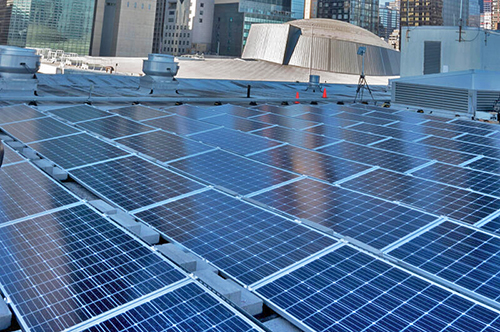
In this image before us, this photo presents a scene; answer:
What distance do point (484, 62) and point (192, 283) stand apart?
→ 1593 inches

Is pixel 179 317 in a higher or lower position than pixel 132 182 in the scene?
lower

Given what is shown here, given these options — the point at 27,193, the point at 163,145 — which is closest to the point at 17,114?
the point at 163,145

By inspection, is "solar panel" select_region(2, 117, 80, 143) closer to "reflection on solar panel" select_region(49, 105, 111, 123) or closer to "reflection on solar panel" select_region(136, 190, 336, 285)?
"reflection on solar panel" select_region(49, 105, 111, 123)

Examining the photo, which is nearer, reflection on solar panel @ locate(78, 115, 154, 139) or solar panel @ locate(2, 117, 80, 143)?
solar panel @ locate(2, 117, 80, 143)

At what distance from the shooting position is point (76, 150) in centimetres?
1260

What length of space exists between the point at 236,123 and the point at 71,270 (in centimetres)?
1200

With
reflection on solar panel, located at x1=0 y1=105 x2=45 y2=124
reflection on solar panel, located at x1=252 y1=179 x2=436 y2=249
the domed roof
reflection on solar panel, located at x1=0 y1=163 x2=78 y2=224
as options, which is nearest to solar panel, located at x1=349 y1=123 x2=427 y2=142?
reflection on solar panel, located at x1=252 y1=179 x2=436 y2=249

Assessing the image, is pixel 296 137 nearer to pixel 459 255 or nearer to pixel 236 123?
pixel 236 123

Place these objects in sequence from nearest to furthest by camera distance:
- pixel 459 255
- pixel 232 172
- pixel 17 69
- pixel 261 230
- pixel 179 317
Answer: pixel 179 317 < pixel 459 255 < pixel 261 230 < pixel 232 172 < pixel 17 69

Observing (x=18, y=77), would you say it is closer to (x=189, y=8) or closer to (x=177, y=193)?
(x=177, y=193)

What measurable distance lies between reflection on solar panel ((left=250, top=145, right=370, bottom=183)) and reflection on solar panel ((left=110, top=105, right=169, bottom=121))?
22.5ft

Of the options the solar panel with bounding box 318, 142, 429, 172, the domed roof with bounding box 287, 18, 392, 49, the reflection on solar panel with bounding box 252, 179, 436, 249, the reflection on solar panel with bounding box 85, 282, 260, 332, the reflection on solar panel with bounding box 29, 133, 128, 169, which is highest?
the domed roof with bounding box 287, 18, 392, 49

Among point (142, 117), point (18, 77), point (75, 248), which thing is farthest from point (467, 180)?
point (18, 77)

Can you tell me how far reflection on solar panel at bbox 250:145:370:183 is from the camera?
36.0 feet
